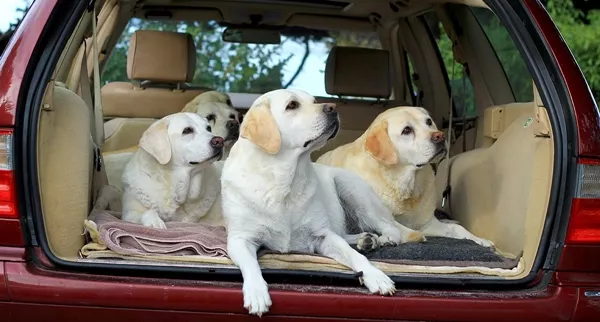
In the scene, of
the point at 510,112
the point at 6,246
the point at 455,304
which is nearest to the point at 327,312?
the point at 455,304

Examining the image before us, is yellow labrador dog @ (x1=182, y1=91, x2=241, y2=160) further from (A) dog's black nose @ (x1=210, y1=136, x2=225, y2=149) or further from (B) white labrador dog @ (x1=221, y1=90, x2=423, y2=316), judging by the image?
(B) white labrador dog @ (x1=221, y1=90, x2=423, y2=316)

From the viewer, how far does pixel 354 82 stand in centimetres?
535

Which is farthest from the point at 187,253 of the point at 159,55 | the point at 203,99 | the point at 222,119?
the point at 159,55

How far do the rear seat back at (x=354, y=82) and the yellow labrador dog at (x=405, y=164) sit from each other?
106 centimetres

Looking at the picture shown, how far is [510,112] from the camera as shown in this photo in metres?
4.20

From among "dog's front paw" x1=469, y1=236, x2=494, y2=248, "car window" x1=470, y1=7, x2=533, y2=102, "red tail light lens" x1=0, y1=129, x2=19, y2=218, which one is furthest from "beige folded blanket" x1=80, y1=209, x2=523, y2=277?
"car window" x1=470, y1=7, x2=533, y2=102

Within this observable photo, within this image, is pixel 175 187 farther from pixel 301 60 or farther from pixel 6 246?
pixel 301 60

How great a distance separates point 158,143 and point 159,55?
136 centimetres

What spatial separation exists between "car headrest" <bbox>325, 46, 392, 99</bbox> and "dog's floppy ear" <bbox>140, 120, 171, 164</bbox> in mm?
1677

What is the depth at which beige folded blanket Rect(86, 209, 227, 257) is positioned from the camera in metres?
3.00

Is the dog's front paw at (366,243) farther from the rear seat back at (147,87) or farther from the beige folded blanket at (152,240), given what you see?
the rear seat back at (147,87)

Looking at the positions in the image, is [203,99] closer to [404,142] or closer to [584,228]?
[404,142]

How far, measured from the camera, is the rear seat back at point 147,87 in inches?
201

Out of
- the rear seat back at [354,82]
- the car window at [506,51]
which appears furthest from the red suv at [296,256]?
the rear seat back at [354,82]
